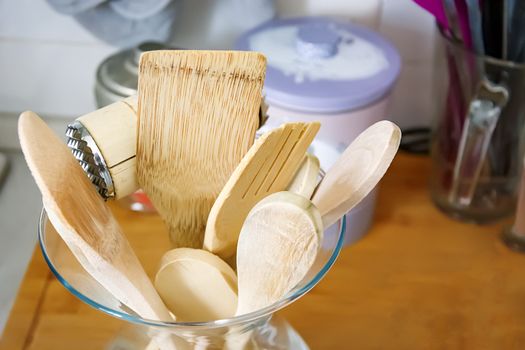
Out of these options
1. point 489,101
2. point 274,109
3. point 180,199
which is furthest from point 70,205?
point 489,101

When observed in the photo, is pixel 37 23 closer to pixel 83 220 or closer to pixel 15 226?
pixel 15 226

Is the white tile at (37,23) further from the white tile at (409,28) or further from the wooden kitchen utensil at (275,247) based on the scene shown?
the wooden kitchen utensil at (275,247)

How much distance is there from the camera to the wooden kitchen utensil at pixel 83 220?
0.88ft

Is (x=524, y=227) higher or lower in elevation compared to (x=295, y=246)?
lower

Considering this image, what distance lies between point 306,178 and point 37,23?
0.40 metres

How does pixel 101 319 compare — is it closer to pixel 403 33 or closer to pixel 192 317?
pixel 192 317

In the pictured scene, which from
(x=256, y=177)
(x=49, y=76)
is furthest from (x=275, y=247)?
(x=49, y=76)

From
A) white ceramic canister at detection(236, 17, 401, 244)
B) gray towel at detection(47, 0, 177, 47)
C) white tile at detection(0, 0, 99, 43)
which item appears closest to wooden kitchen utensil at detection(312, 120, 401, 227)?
white ceramic canister at detection(236, 17, 401, 244)

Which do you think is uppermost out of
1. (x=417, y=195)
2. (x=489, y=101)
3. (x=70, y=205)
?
(x=70, y=205)

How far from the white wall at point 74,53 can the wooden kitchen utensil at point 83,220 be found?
363mm

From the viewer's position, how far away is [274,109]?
0.50 metres

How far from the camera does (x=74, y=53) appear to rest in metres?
0.66

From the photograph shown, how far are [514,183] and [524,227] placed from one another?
0.16 feet

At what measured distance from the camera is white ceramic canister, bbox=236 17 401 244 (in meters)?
0.50
